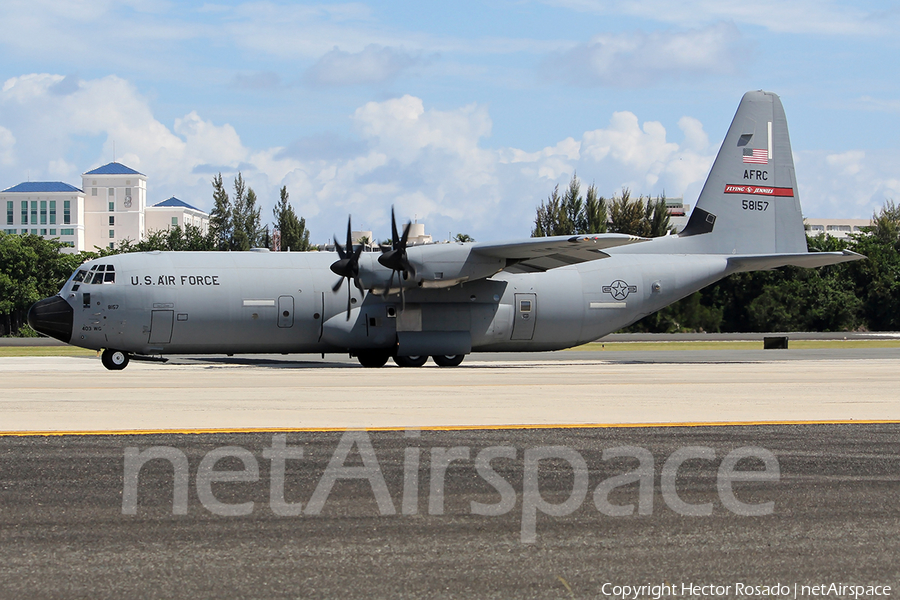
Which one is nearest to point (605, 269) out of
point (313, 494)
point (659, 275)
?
point (659, 275)

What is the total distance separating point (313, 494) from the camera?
804 centimetres

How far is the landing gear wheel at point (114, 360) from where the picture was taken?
2844 cm

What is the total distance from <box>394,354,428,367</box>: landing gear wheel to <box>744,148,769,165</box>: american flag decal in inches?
607

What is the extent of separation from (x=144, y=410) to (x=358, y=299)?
16274 mm

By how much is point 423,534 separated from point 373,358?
82.6ft

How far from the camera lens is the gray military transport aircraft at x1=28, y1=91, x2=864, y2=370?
93.8ft

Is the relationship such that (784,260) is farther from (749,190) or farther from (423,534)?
(423,534)

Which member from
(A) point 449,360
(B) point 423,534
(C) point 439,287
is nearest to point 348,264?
(C) point 439,287

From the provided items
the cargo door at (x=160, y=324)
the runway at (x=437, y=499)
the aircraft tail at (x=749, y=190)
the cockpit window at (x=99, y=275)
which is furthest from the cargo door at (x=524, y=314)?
the runway at (x=437, y=499)

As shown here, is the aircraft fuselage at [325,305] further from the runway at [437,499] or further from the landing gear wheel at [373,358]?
the runway at [437,499]

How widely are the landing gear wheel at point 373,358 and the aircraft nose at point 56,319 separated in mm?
9542

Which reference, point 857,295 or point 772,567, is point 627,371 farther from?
point 857,295

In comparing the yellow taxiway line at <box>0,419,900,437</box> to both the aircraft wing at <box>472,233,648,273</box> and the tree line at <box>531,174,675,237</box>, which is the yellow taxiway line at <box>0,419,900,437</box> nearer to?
the aircraft wing at <box>472,233,648,273</box>

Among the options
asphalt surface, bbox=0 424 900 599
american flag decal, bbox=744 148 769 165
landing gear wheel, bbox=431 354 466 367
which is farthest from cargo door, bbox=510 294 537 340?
asphalt surface, bbox=0 424 900 599
